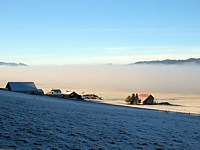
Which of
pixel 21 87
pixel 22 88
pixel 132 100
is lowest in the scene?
pixel 132 100

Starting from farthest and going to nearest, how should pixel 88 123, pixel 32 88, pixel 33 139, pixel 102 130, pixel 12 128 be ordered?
pixel 32 88
pixel 88 123
pixel 102 130
pixel 12 128
pixel 33 139

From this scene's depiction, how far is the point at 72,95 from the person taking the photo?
126125mm

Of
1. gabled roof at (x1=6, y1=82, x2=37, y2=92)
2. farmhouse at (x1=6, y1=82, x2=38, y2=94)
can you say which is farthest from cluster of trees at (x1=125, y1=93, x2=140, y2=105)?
gabled roof at (x1=6, y1=82, x2=37, y2=92)

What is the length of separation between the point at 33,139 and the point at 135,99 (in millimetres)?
98724

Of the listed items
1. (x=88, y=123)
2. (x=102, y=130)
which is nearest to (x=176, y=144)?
(x=102, y=130)

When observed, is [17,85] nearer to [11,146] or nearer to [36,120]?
[36,120]

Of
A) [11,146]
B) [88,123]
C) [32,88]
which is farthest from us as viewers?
[32,88]

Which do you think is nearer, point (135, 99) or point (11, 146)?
point (11, 146)

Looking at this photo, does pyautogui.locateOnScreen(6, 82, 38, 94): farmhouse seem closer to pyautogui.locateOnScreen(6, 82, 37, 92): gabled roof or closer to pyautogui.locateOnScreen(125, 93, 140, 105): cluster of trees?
pyautogui.locateOnScreen(6, 82, 37, 92): gabled roof

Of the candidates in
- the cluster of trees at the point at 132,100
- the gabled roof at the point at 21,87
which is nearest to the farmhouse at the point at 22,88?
the gabled roof at the point at 21,87

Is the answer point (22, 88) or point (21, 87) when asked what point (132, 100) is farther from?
point (21, 87)

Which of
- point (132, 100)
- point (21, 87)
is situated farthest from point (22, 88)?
point (132, 100)

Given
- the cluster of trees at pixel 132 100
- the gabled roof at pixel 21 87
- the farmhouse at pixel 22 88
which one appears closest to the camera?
the farmhouse at pixel 22 88

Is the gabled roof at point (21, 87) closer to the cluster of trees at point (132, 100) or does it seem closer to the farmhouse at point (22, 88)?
the farmhouse at point (22, 88)
